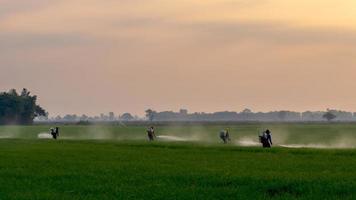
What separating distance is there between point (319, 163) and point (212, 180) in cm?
1045

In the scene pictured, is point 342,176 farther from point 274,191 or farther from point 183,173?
point 183,173

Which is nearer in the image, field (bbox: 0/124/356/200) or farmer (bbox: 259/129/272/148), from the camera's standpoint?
field (bbox: 0/124/356/200)

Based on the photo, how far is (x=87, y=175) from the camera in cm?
2731

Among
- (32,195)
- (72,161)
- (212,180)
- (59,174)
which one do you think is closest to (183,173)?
(212,180)

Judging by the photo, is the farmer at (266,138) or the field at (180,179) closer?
the field at (180,179)

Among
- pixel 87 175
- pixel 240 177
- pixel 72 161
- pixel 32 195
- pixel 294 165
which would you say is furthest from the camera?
pixel 72 161

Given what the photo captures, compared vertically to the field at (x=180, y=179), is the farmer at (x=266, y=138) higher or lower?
higher

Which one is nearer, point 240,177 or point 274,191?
point 274,191

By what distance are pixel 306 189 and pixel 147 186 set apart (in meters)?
6.03

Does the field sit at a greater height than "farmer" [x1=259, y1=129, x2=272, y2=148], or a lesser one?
lesser

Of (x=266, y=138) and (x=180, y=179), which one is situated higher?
(x=266, y=138)

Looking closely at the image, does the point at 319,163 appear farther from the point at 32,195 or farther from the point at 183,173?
the point at 32,195

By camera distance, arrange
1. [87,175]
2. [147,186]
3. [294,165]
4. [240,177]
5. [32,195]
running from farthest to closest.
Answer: [294,165], [87,175], [240,177], [147,186], [32,195]

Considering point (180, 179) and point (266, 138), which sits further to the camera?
point (266, 138)
